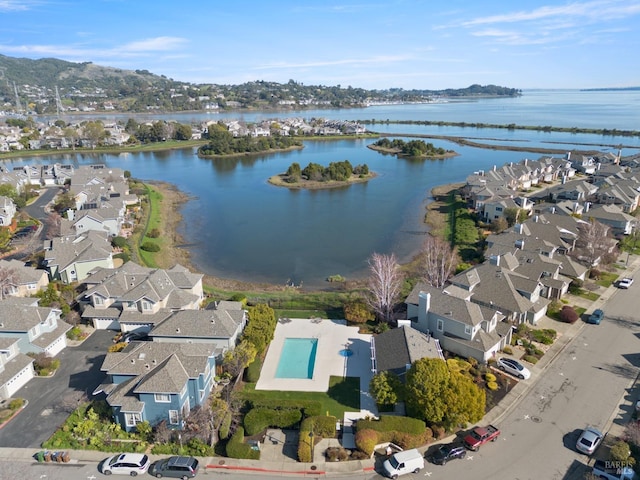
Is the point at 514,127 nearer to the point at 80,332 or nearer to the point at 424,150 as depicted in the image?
the point at 424,150

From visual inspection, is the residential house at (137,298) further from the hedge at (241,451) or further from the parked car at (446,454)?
the parked car at (446,454)

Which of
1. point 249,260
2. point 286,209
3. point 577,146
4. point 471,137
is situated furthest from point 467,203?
point 471,137

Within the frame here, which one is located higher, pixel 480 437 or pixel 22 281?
pixel 22 281

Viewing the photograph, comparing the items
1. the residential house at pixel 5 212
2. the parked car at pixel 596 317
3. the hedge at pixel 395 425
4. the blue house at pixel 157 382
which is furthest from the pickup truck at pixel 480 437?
the residential house at pixel 5 212

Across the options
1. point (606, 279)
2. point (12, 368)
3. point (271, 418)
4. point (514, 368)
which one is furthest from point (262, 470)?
point (606, 279)

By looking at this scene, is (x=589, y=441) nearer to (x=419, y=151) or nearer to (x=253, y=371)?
(x=253, y=371)

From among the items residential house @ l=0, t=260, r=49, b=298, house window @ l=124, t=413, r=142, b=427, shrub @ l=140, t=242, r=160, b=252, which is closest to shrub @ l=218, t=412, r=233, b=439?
house window @ l=124, t=413, r=142, b=427

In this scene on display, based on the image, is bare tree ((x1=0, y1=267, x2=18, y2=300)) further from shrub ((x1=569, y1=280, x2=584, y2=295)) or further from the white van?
shrub ((x1=569, y1=280, x2=584, y2=295))
